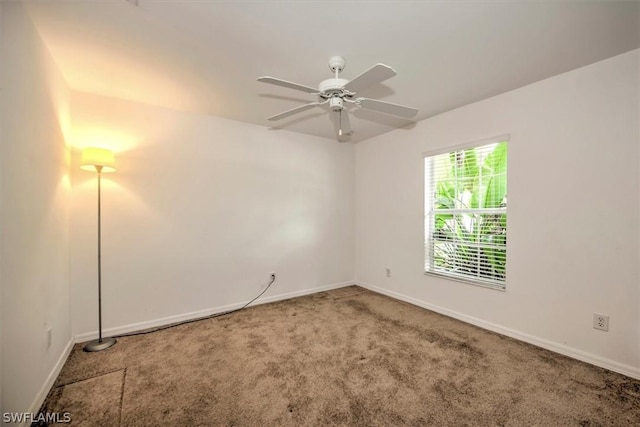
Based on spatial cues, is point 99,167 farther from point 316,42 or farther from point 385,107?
point 385,107

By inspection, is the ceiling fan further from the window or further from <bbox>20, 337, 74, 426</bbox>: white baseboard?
<bbox>20, 337, 74, 426</bbox>: white baseboard

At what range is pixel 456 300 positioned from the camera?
316 cm

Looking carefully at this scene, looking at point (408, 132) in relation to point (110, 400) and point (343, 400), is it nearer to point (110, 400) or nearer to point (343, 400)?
point (343, 400)

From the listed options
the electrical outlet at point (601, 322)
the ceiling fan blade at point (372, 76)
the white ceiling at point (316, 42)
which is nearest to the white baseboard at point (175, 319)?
the white ceiling at point (316, 42)

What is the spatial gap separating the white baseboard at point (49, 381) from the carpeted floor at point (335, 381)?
46 mm

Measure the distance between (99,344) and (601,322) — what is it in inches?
169

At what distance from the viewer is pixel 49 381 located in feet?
6.23

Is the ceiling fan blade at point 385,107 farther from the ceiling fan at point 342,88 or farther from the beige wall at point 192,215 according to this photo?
the beige wall at point 192,215

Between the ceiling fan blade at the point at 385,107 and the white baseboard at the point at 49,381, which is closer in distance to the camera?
the white baseboard at the point at 49,381

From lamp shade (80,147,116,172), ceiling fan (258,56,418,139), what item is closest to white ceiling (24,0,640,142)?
ceiling fan (258,56,418,139)

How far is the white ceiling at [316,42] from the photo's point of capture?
5.28 ft

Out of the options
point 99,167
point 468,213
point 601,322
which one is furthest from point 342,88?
point 601,322

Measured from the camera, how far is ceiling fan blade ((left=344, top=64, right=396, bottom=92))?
149 centimetres

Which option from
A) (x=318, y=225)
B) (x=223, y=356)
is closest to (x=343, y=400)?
(x=223, y=356)
